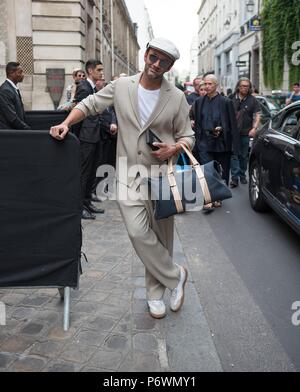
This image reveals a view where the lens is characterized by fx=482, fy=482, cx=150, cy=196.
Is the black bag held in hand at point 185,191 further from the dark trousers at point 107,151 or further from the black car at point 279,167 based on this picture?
the dark trousers at point 107,151

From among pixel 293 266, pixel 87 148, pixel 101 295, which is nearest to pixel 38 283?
pixel 101 295

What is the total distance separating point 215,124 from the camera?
7332 mm

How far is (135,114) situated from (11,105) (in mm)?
3359

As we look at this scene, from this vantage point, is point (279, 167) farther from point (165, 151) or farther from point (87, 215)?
point (165, 151)

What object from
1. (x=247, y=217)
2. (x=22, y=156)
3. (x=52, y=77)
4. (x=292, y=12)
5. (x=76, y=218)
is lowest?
(x=247, y=217)

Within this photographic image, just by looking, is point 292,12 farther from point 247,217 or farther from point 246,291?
point 246,291

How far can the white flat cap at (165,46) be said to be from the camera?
3.32 metres

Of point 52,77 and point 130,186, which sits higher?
point 52,77

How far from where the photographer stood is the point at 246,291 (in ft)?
14.2

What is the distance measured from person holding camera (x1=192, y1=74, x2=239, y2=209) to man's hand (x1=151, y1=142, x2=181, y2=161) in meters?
3.89

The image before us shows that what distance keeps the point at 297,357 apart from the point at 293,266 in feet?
6.23

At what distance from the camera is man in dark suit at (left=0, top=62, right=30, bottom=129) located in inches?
237

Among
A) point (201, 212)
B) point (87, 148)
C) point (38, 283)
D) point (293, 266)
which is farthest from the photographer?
point (201, 212)
